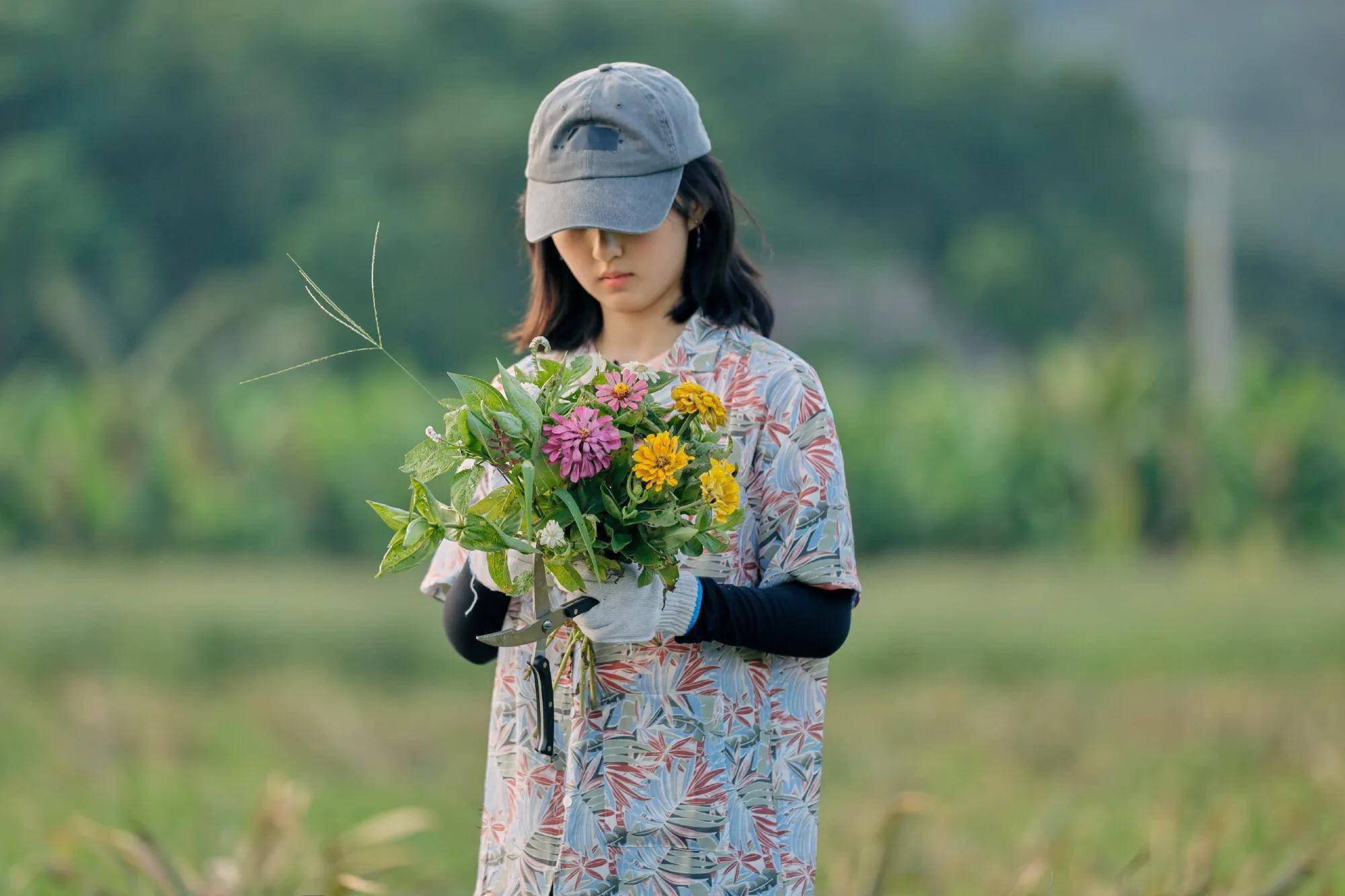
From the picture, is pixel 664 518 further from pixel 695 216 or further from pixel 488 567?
pixel 695 216

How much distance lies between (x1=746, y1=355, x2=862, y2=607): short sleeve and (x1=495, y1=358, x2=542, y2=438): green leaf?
285mm

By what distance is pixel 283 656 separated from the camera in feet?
20.6

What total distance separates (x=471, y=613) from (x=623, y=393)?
1.18 ft

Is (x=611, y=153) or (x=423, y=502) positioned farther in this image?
(x=611, y=153)

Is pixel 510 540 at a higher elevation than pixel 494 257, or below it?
below

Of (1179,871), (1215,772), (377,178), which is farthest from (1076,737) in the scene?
(377,178)

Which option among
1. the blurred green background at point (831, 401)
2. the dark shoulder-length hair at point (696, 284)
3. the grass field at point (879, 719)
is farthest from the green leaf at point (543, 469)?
the grass field at point (879, 719)

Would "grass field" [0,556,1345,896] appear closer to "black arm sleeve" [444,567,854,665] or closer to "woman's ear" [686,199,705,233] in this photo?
"black arm sleeve" [444,567,854,665]

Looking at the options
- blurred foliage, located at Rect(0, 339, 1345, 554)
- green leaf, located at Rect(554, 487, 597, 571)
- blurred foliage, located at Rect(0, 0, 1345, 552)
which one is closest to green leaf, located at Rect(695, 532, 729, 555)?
green leaf, located at Rect(554, 487, 597, 571)

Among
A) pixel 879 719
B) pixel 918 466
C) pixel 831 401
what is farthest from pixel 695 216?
pixel 831 401

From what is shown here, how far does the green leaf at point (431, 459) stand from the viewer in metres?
1.46

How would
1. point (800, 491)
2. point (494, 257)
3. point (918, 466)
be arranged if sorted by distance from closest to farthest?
point (800, 491), point (918, 466), point (494, 257)

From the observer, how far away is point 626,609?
4.79 ft

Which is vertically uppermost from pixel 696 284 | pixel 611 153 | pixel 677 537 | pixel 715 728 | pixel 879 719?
pixel 611 153
